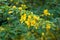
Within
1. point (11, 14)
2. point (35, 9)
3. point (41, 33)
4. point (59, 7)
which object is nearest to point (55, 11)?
point (59, 7)

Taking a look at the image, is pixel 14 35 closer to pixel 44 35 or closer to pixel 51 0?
pixel 44 35

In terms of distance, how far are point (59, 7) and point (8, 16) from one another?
0.88 metres

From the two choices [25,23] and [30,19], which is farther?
[25,23]

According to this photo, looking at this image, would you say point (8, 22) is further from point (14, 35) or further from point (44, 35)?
point (44, 35)

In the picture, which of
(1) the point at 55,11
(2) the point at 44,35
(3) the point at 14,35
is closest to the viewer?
(3) the point at 14,35

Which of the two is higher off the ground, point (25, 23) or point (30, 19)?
point (30, 19)

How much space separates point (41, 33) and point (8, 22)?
1.61ft

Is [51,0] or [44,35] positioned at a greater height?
[51,0]

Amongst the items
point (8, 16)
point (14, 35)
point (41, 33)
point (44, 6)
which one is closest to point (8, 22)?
point (8, 16)

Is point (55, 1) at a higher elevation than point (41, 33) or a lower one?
higher

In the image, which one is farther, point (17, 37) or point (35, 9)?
point (35, 9)

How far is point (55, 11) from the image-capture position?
10.5ft

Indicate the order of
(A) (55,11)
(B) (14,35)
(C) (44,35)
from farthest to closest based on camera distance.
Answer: (A) (55,11) → (C) (44,35) → (B) (14,35)

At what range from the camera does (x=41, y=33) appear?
9.34ft
